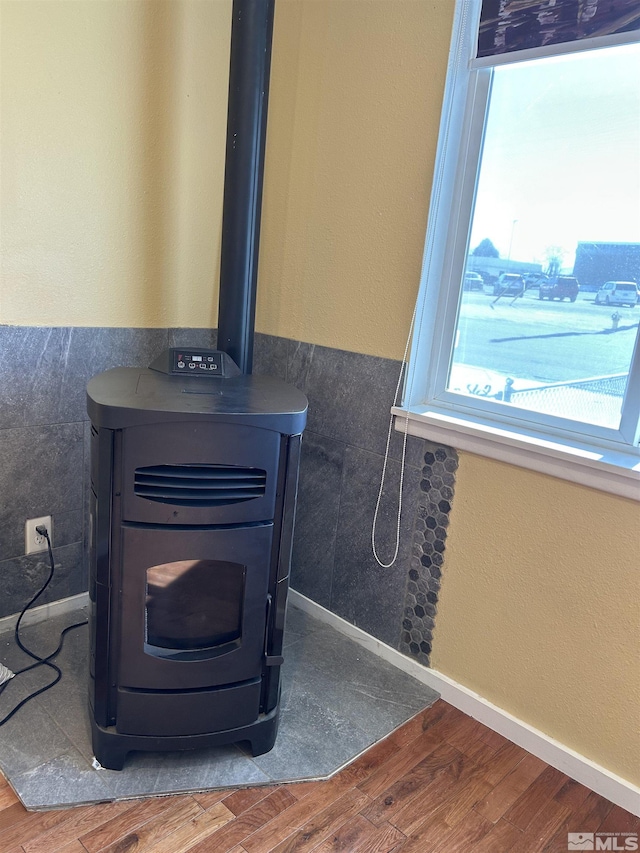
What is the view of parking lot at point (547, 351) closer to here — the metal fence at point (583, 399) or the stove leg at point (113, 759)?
the metal fence at point (583, 399)

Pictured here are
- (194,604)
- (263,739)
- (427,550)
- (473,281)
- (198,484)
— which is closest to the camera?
(198,484)

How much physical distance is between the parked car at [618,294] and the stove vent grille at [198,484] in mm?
938

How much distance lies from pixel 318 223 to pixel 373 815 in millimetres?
1720

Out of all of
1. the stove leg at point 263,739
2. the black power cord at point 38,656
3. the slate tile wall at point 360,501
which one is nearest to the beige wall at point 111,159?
the slate tile wall at point 360,501

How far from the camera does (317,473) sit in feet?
7.28

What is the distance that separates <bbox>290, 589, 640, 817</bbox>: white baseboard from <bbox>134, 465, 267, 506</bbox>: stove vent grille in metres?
0.92

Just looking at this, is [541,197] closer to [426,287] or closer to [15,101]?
[426,287]

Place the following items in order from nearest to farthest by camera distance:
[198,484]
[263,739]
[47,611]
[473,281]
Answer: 1. [198,484]
2. [263,739]
3. [473,281]
4. [47,611]

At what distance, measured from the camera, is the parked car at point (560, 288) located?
1.62 metres

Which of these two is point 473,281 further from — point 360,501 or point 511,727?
point 511,727

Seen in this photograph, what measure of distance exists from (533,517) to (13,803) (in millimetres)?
1413

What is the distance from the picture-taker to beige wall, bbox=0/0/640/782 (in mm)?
1621

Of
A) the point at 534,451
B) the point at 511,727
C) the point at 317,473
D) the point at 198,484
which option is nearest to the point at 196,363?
the point at 198,484

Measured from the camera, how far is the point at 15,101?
170 centimetres
